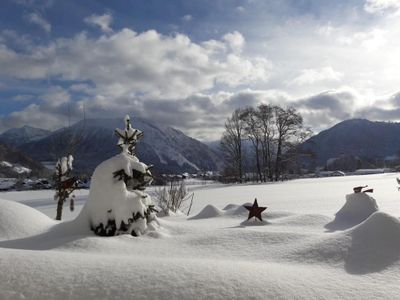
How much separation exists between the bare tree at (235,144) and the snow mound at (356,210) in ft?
135

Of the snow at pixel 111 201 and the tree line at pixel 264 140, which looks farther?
the tree line at pixel 264 140

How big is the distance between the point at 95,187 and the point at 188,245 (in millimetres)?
2304

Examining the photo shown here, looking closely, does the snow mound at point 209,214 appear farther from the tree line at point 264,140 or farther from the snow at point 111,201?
the tree line at point 264,140

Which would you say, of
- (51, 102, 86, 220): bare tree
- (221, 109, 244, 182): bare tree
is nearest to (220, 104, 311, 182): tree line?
(221, 109, 244, 182): bare tree

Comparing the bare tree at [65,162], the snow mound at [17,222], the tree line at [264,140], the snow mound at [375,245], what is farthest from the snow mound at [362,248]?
the tree line at [264,140]

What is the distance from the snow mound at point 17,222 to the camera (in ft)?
21.7

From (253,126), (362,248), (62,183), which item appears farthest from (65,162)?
(253,126)

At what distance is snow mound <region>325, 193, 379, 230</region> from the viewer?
339 inches

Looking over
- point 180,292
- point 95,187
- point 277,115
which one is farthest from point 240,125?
point 180,292

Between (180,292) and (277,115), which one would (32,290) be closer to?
(180,292)

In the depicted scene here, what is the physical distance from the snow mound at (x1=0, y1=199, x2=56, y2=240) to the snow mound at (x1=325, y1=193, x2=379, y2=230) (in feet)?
21.7

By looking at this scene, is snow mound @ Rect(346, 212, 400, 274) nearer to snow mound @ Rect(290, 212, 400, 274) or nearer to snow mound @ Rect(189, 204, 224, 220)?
snow mound @ Rect(290, 212, 400, 274)

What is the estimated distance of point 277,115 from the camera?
4922 cm

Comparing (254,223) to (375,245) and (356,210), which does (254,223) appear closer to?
(356,210)
